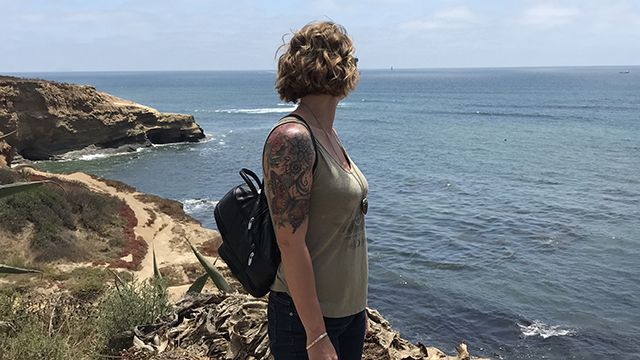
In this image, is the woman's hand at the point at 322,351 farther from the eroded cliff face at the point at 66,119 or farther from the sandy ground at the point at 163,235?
the eroded cliff face at the point at 66,119

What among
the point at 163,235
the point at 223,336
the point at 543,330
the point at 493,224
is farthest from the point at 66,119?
the point at 223,336

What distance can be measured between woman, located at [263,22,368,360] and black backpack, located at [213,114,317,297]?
0.08 meters

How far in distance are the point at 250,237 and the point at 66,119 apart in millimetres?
44128

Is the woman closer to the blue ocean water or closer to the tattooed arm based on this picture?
the tattooed arm

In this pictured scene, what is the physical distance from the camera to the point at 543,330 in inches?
519

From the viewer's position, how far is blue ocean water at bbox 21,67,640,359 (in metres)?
13.5

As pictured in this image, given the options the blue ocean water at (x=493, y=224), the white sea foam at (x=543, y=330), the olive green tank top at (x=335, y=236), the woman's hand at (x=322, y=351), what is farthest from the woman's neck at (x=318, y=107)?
the white sea foam at (x=543, y=330)

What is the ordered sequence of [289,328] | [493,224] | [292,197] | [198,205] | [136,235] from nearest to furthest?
[292,197]
[289,328]
[136,235]
[493,224]
[198,205]

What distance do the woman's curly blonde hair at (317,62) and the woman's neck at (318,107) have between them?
0.03 m

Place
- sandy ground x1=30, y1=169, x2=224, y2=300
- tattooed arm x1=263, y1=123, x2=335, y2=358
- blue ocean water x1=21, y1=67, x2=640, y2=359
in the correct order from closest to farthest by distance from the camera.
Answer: tattooed arm x1=263, y1=123, x2=335, y2=358 < blue ocean water x1=21, y1=67, x2=640, y2=359 < sandy ground x1=30, y1=169, x2=224, y2=300

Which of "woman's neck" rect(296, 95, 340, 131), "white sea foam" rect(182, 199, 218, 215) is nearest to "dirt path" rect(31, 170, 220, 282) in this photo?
"white sea foam" rect(182, 199, 218, 215)

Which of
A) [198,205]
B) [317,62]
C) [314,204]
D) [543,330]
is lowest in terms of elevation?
[198,205]

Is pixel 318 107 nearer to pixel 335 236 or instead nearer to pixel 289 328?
pixel 335 236

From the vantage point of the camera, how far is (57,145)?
1677 inches
